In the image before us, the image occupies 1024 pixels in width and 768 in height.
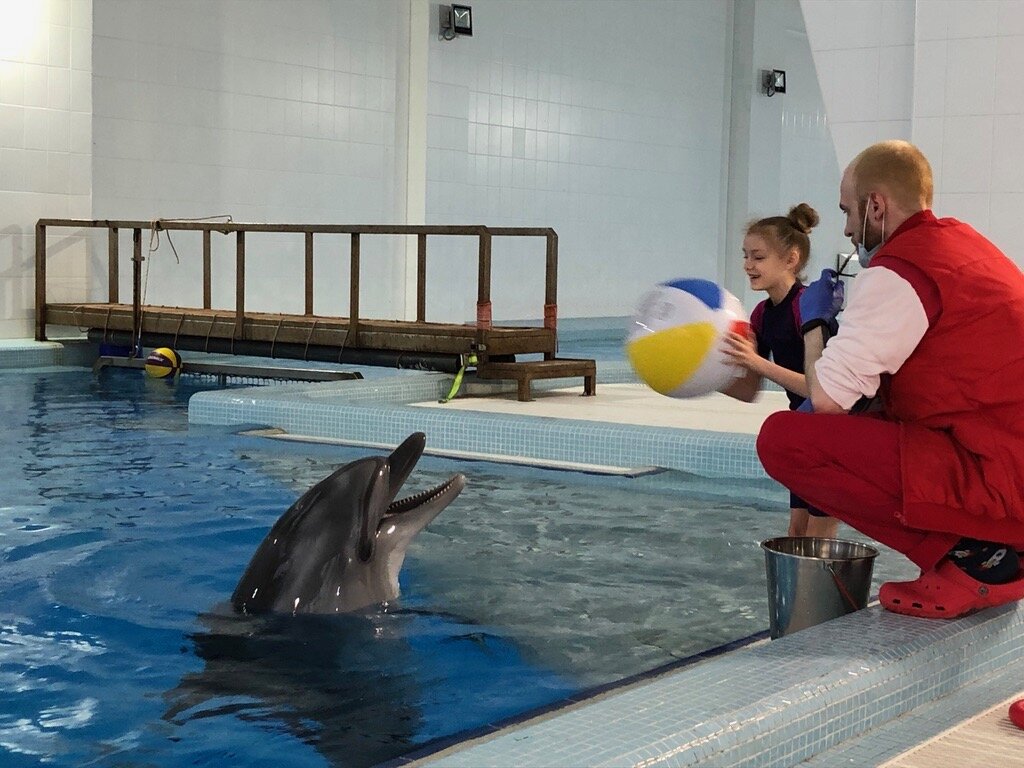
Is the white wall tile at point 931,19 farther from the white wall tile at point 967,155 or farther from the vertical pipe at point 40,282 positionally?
the vertical pipe at point 40,282

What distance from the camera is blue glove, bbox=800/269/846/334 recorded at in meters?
3.60

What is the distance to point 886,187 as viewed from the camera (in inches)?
125

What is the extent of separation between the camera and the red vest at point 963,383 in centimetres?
299

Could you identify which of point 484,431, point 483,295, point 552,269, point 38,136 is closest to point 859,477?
point 484,431

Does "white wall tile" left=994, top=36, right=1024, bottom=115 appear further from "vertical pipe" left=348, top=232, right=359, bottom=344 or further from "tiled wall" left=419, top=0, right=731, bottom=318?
"tiled wall" left=419, top=0, right=731, bottom=318

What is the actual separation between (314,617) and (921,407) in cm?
169

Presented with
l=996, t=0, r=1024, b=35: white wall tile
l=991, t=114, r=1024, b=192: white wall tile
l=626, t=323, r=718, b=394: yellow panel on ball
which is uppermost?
l=996, t=0, r=1024, b=35: white wall tile

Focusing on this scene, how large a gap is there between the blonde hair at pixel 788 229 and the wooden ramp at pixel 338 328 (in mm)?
5094

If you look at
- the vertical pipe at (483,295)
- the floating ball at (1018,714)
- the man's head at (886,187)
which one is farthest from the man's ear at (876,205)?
the vertical pipe at (483,295)

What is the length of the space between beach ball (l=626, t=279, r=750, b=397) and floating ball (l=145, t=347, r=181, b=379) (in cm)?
777

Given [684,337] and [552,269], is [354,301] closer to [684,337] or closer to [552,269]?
[552,269]

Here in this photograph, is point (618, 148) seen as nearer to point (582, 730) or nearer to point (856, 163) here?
point (856, 163)

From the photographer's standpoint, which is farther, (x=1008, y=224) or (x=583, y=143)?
(x=583, y=143)

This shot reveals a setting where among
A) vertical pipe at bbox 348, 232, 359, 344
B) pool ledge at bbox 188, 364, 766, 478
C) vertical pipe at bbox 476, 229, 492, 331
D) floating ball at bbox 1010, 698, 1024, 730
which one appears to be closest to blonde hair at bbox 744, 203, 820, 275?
floating ball at bbox 1010, 698, 1024, 730
